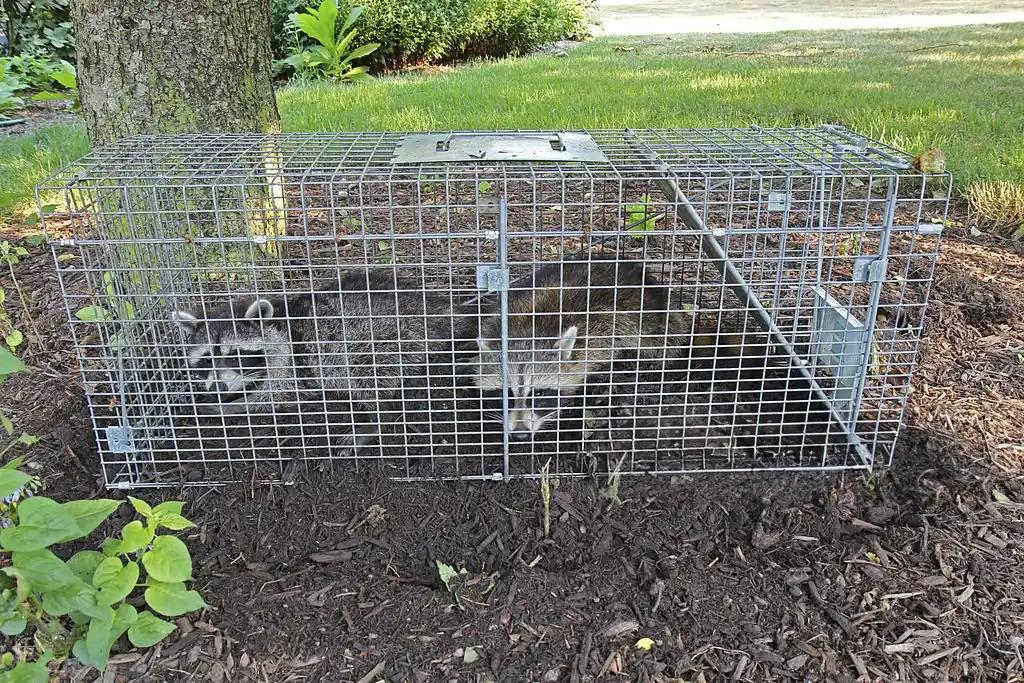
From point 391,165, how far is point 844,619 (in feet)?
8.39

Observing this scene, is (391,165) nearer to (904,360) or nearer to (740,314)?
(740,314)

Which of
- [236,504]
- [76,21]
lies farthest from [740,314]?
[76,21]

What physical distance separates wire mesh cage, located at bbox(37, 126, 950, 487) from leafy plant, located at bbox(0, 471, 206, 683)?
0.97 meters

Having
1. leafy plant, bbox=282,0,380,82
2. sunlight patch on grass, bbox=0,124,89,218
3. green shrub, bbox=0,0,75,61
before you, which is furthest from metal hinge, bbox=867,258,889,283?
green shrub, bbox=0,0,75,61

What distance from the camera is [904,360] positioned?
4.69 m

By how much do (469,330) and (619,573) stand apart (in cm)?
188

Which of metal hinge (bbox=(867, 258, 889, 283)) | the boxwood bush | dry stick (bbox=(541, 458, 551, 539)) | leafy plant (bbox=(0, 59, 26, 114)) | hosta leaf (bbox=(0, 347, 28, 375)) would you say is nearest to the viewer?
hosta leaf (bbox=(0, 347, 28, 375))

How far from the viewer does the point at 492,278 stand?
3350 millimetres

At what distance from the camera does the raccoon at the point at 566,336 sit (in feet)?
13.1

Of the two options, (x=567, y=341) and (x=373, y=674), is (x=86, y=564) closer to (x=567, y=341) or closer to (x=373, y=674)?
(x=373, y=674)

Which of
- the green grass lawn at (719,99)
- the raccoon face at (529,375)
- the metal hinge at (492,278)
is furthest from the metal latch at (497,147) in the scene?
the green grass lawn at (719,99)

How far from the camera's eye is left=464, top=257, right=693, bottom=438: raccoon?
4004mm

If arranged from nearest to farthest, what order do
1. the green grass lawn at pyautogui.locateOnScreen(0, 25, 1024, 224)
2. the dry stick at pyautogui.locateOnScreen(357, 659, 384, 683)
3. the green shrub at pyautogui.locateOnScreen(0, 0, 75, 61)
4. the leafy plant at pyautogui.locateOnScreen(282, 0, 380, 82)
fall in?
the dry stick at pyautogui.locateOnScreen(357, 659, 384, 683) → the green grass lawn at pyautogui.locateOnScreen(0, 25, 1024, 224) → the leafy plant at pyautogui.locateOnScreen(282, 0, 380, 82) → the green shrub at pyautogui.locateOnScreen(0, 0, 75, 61)

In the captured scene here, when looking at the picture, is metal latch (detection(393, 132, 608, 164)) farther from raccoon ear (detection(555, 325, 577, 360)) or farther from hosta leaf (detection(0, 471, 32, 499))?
hosta leaf (detection(0, 471, 32, 499))
